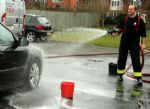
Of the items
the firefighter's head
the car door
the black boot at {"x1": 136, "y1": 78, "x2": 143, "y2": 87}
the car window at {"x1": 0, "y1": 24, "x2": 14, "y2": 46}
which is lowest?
the black boot at {"x1": 136, "y1": 78, "x2": 143, "y2": 87}

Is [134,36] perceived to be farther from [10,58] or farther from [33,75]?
[10,58]

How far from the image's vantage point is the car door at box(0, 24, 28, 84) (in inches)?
338

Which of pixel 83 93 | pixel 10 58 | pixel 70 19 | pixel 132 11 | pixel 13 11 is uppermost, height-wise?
pixel 132 11

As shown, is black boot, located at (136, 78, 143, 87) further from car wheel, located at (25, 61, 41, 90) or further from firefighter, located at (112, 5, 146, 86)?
car wheel, located at (25, 61, 41, 90)

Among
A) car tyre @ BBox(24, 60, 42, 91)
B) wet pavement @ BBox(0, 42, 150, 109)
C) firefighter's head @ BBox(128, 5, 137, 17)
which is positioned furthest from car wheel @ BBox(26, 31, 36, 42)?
car tyre @ BBox(24, 60, 42, 91)

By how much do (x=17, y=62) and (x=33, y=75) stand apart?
92 centimetres

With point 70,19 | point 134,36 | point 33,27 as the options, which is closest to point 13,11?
point 33,27

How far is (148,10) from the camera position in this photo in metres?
57.5

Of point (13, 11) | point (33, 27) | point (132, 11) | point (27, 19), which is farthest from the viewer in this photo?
point (27, 19)

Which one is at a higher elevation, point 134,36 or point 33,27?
point 134,36

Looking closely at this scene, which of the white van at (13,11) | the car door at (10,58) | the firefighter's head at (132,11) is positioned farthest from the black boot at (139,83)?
the white van at (13,11)

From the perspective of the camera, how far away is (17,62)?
9.12 m

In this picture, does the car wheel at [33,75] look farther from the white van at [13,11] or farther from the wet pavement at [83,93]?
the white van at [13,11]

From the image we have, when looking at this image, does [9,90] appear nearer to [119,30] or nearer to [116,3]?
[119,30]
